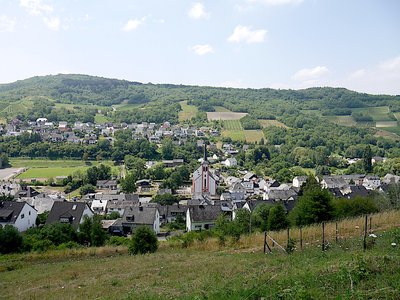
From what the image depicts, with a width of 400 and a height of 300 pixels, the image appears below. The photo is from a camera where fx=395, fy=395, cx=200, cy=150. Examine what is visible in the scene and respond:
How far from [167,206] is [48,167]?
137 ft

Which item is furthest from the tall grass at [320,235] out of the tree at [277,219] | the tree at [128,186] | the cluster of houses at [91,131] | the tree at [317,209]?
the cluster of houses at [91,131]

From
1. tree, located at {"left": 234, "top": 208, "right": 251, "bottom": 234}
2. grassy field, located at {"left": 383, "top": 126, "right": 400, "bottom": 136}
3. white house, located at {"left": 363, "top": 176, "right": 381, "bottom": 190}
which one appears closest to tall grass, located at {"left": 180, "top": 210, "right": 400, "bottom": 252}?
tree, located at {"left": 234, "top": 208, "right": 251, "bottom": 234}

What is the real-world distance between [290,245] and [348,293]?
18.7ft

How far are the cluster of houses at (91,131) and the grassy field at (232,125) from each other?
6491mm

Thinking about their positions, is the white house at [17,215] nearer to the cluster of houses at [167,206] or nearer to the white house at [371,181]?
the cluster of houses at [167,206]

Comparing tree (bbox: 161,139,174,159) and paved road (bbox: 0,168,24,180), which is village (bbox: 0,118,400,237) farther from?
tree (bbox: 161,139,174,159)

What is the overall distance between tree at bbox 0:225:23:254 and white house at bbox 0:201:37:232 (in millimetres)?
11503

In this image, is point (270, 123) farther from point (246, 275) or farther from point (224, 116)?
point (246, 275)

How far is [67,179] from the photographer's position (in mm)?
65938

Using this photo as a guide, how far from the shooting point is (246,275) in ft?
29.7

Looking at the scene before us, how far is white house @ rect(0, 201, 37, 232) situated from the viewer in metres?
36.3

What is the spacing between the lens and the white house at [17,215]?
36.3 metres

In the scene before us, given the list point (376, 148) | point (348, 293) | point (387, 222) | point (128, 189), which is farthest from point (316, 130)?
point (348, 293)

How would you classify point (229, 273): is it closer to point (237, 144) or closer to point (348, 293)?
point (348, 293)
